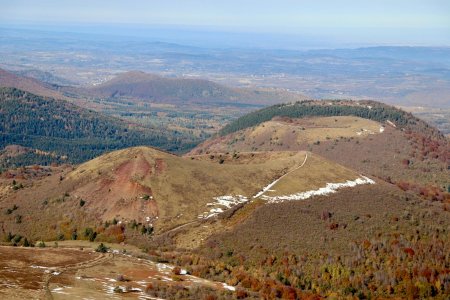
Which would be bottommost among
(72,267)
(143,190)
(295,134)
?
(295,134)

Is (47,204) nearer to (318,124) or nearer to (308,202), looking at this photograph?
(308,202)

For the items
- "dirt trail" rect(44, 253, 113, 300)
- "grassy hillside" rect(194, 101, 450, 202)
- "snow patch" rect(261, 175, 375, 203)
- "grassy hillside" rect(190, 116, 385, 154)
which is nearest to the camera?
"dirt trail" rect(44, 253, 113, 300)

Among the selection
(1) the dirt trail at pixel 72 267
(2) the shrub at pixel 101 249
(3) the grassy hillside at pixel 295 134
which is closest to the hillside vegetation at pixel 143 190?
(2) the shrub at pixel 101 249

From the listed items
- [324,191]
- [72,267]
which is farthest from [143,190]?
[72,267]

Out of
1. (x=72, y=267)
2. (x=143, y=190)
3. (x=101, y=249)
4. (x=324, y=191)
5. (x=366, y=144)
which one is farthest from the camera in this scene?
(x=366, y=144)

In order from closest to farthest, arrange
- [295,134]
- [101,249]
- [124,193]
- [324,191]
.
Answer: [101,249] < [124,193] < [324,191] < [295,134]

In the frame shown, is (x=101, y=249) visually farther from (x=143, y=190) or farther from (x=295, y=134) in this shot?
(x=295, y=134)

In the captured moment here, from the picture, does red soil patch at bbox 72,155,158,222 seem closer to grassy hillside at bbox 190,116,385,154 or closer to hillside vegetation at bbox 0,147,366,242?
hillside vegetation at bbox 0,147,366,242

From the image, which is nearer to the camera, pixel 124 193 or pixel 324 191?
pixel 124 193

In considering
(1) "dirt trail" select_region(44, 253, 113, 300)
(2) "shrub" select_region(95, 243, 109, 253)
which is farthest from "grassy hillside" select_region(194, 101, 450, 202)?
(1) "dirt trail" select_region(44, 253, 113, 300)
